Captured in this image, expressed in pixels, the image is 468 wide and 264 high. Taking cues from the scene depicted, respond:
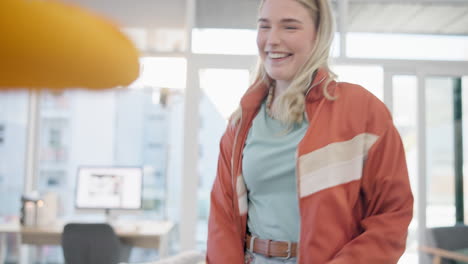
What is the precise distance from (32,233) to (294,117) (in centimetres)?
319

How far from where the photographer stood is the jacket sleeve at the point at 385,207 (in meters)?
0.83

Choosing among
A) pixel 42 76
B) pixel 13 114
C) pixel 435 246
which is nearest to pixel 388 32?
pixel 435 246

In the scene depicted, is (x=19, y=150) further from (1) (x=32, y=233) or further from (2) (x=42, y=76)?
(2) (x=42, y=76)

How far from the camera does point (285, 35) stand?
0.94 metres

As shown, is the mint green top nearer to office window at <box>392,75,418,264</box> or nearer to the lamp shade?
the lamp shade

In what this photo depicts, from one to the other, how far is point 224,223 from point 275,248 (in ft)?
0.50

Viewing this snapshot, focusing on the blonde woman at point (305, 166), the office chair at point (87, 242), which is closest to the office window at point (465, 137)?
the office chair at point (87, 242)

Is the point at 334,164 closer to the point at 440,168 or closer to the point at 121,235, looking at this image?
the point at 121,235

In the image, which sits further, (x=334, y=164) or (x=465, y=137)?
(x=465, y=137)

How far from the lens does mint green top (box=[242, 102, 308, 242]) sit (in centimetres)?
94

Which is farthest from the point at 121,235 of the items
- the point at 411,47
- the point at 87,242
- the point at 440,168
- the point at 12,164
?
the point at 411,47

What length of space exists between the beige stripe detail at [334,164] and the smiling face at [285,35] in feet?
0.68

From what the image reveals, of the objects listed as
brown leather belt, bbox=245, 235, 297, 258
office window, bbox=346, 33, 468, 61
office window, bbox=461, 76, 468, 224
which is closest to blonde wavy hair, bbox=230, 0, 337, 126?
brown leather belt, bbox=245, 235, 297, 258

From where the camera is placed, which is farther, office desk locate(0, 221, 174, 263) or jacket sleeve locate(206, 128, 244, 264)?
office desk locate(0, 221, 174, 263)
